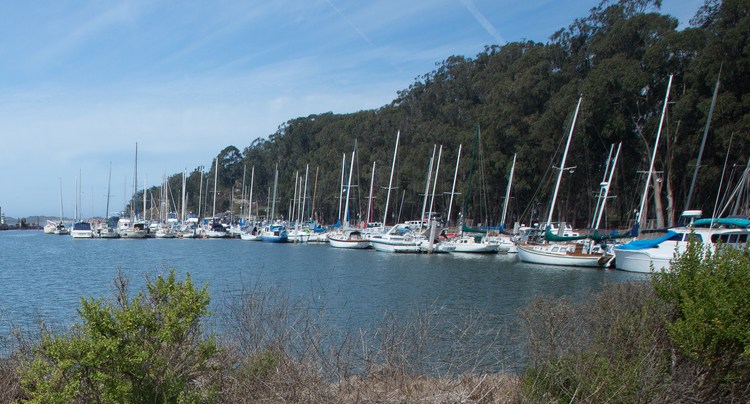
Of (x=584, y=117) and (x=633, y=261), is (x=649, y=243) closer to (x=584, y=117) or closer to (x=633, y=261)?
(x=633, y=261)

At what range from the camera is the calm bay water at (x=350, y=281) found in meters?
21.8

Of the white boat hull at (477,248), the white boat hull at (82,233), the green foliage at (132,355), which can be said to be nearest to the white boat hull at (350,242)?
the white boat hull at (477,248)

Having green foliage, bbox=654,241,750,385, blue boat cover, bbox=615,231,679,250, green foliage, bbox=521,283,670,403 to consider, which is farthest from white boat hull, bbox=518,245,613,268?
green foliage, bbox=654,241,750,385

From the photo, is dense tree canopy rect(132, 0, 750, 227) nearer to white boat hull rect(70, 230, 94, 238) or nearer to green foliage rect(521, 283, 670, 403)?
white boat hull rect(70, 230, 94, 238)

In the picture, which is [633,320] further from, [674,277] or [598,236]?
[598,236]

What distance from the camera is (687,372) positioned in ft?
28.0

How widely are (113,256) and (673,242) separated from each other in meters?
42.8

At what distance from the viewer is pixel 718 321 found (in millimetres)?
8039

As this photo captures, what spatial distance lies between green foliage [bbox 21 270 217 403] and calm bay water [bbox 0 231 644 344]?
27.1 ft

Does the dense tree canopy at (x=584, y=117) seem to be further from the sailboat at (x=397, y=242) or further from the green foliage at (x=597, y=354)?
the green foliage at (x=597, y=354)

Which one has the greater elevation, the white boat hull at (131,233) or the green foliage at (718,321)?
the green foliage at (718,321)

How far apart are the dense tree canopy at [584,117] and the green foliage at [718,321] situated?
44.8m

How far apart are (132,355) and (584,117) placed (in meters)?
55.8

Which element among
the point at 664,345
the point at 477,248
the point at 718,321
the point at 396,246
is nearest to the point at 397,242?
the point at 396,246
